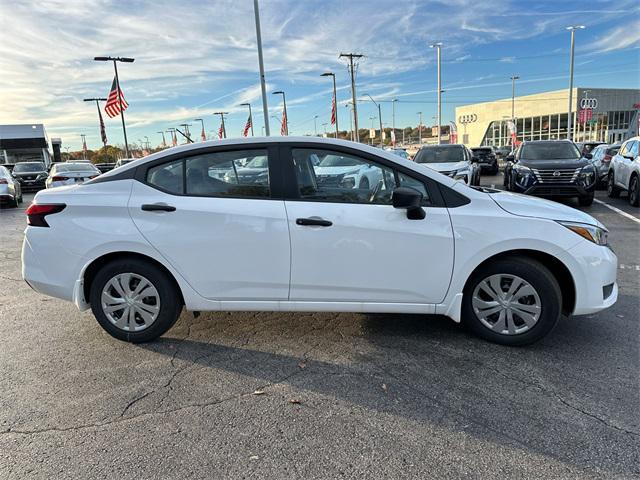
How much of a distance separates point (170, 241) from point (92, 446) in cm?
159

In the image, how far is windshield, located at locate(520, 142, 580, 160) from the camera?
1215 cm

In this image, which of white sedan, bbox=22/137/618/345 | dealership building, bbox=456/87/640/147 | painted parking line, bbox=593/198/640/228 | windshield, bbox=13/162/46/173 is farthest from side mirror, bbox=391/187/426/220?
dealership building, bbox=456/87/640/147

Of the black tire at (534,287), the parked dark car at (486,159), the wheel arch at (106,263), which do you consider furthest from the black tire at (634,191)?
the parked dark car at (486,159)

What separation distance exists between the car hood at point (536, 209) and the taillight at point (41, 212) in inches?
140

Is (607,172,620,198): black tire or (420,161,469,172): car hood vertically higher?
(420,161,469,172): car hood

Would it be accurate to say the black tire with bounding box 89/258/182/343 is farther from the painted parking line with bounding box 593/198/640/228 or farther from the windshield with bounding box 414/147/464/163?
the windshield with bounding box 414/147/464/163

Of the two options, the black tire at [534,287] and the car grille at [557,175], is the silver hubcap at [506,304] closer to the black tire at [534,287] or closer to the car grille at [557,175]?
the black tire at [534,287]

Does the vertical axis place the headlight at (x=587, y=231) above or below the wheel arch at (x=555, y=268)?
above

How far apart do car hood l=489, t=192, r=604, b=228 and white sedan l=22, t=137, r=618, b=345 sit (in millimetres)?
15

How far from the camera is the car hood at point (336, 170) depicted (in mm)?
3746

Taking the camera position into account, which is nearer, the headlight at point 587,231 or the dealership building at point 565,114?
the headlight at point 587,231

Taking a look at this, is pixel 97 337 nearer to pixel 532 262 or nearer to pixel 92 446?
pixel 92 446

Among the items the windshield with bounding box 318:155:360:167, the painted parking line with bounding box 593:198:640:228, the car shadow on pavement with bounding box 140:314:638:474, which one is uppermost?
the windshield with bounding box 318:155:360:167

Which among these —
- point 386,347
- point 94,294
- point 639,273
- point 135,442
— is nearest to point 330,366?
point 386,347
